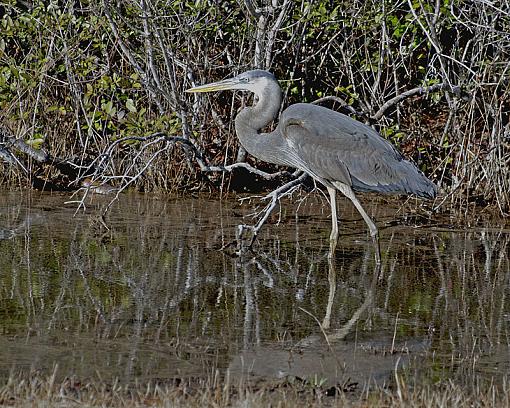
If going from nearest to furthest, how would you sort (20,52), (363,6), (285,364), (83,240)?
(285,364), (83,240), (363,6), (20,52)

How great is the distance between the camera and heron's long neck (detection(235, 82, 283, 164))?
8281 millimetres

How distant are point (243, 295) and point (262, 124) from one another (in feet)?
7.69

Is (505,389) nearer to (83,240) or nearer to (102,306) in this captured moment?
(102,306)

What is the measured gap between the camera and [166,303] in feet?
20.0

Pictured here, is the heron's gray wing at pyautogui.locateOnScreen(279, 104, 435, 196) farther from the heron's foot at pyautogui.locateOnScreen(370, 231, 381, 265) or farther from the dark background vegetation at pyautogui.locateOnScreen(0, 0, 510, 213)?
the dark background vegetation at pyautogui.locateOnScreen(0, 0, 510, 213)

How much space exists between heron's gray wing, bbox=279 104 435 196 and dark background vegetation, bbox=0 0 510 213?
4.95 ft

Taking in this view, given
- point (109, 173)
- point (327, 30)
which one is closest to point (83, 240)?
point (109, 173)

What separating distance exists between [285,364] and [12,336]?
54.7 inches

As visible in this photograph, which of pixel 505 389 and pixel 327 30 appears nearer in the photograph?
pixel 505 389

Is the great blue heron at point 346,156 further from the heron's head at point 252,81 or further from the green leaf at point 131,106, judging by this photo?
the green leaf at point 131,106

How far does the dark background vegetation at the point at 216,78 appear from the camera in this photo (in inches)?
372

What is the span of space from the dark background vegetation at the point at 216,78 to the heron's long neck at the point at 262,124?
1.04m

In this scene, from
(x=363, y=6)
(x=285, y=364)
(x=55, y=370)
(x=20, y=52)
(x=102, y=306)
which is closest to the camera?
(x=55, y=370)

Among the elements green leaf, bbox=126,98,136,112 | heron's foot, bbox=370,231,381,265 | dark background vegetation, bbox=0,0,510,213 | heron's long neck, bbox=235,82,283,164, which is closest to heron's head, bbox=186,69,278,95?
heron's long neck, bbox=235,82,283,164
